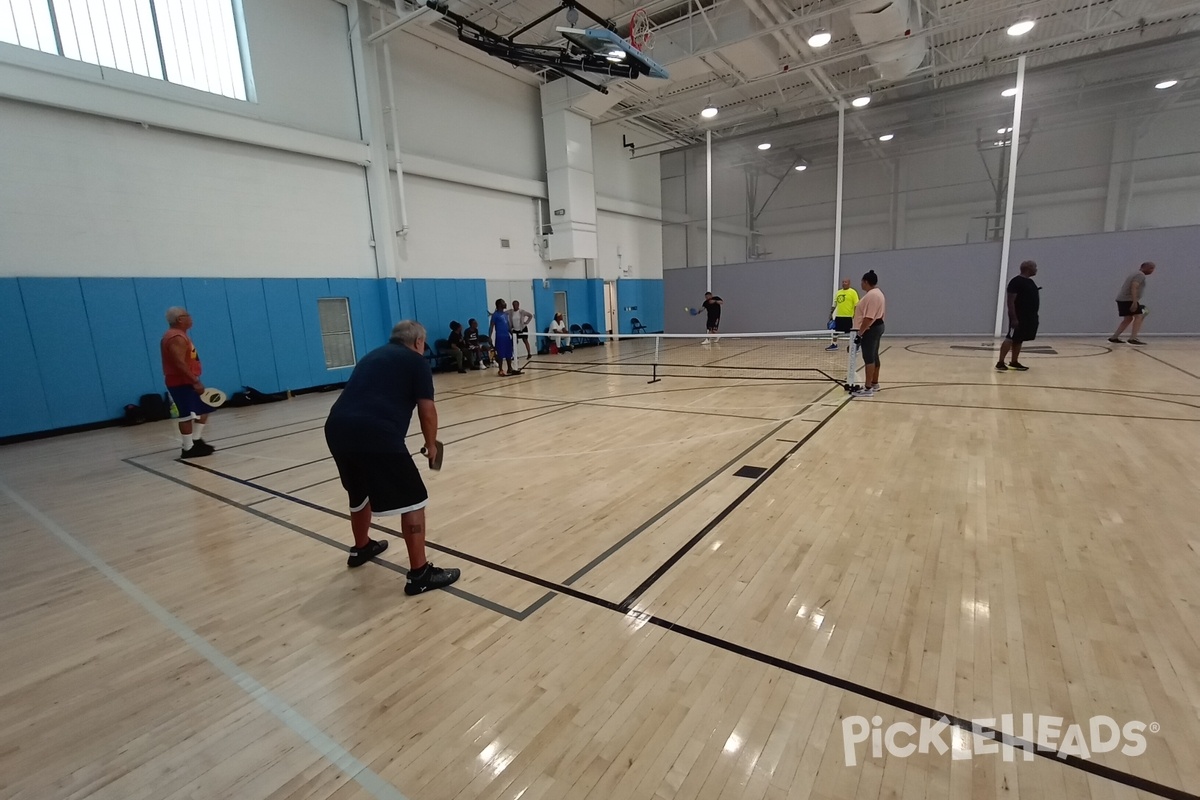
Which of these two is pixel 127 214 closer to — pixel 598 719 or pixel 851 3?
pixel 598 719

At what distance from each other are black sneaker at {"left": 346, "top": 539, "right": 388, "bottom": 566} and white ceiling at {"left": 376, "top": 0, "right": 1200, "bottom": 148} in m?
10.0

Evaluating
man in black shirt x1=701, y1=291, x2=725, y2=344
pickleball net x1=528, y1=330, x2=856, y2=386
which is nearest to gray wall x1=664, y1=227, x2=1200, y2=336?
pickleball net x1=528, y1=330, x2=856, y2=386

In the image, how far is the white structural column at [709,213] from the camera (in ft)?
62.3

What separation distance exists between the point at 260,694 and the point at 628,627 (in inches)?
64.7

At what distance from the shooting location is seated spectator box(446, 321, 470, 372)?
42.0 ft

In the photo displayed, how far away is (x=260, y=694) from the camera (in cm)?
226

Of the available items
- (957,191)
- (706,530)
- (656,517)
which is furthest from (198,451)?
(957,191)

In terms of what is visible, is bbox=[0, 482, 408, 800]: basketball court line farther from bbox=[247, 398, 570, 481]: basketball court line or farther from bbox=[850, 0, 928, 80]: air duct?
bbox=[850, 0, 928, 80]: air duct

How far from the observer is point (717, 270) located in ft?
65.4

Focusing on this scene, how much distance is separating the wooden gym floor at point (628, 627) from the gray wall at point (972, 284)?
38.7ft

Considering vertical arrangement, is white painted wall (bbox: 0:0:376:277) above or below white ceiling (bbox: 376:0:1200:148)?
below

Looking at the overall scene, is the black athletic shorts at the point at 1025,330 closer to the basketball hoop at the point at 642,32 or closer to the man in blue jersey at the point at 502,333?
the basketball hoop at the point at 642,32

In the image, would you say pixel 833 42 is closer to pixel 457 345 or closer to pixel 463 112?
pixel 463 112

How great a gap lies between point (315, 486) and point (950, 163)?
18.9m
